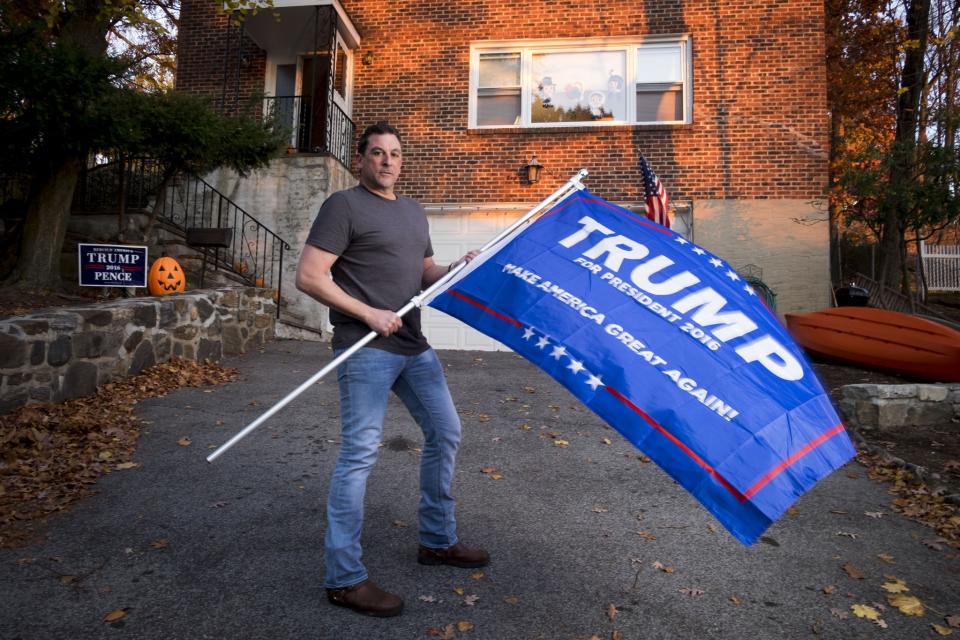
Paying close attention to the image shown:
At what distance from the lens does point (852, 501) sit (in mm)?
4105

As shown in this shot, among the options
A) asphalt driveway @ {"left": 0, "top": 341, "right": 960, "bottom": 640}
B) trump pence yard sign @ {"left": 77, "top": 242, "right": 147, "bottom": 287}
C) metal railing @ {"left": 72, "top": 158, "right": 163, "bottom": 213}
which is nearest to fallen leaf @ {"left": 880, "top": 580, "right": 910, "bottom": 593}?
asphalt driveway @ {"left": 0, "top": 341, "right": 960, "bottom": 640}

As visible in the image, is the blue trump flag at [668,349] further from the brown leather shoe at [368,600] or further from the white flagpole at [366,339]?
the brown leather shoe at [368,600]

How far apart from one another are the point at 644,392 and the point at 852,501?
9.10ft

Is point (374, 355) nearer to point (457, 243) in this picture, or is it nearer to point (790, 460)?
point (790, 460)

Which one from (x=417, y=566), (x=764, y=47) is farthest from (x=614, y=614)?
A: (x=764, y=47)

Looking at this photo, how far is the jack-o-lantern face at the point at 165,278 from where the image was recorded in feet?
26.9

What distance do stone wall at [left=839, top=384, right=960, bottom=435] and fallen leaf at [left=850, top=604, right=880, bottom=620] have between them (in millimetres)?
3456

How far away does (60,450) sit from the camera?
4.46 metres

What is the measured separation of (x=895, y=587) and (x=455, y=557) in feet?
6.80

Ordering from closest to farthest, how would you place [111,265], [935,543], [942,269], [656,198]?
[935,543]
[111,265]
[656,198]
[942,269]

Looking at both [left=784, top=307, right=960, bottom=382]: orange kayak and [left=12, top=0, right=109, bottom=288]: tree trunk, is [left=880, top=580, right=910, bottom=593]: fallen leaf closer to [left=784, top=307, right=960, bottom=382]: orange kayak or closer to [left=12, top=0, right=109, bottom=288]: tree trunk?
[left=784, top=307, right=960, bottom=382]: orange kayak

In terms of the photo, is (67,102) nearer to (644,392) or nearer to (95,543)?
(95,543)

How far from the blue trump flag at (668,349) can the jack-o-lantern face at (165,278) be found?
22.0ft

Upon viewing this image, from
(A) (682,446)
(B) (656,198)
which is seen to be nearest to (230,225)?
(B) (656,198)
